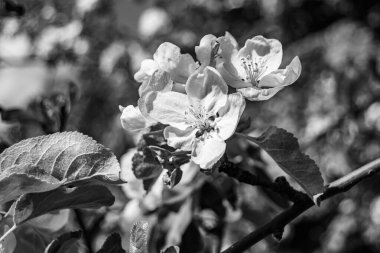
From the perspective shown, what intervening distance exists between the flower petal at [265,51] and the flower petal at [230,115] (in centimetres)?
14

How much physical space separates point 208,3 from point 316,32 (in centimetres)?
88

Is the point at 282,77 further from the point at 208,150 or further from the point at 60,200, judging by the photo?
the point at 60,200

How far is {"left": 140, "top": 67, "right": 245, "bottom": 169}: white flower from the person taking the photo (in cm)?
88

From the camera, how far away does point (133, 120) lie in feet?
3.09

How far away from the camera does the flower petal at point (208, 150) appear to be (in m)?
0.85

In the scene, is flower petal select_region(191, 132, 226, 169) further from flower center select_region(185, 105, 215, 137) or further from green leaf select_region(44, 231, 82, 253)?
green leaf select_region(44, 231, 82, 253)

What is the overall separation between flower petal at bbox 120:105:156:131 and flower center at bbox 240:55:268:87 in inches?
6.3

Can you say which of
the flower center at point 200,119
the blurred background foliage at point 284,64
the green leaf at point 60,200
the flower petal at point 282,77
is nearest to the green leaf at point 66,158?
the green leaf at point 60,200

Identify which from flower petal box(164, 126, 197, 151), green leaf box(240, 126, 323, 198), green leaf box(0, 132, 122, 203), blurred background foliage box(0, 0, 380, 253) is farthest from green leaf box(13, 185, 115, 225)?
blurred background foliage box(0, 0, 380, 253)

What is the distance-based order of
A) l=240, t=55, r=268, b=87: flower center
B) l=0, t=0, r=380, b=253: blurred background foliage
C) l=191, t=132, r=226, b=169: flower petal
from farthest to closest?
l=0, t=0, r=380, b=253: blurred background foliage
l=240, t=55, r=268, b=87: flower center
l=191, t=132, r=226, b=169: flower petal

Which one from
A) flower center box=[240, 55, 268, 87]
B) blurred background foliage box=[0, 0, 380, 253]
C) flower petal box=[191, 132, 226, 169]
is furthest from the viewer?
blurred background foliage box=[0, 0, 380, 253]

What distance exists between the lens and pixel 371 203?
9.41 feet

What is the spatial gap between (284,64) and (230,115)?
1849 mm

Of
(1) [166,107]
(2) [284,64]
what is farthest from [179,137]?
(2) [284,64]
